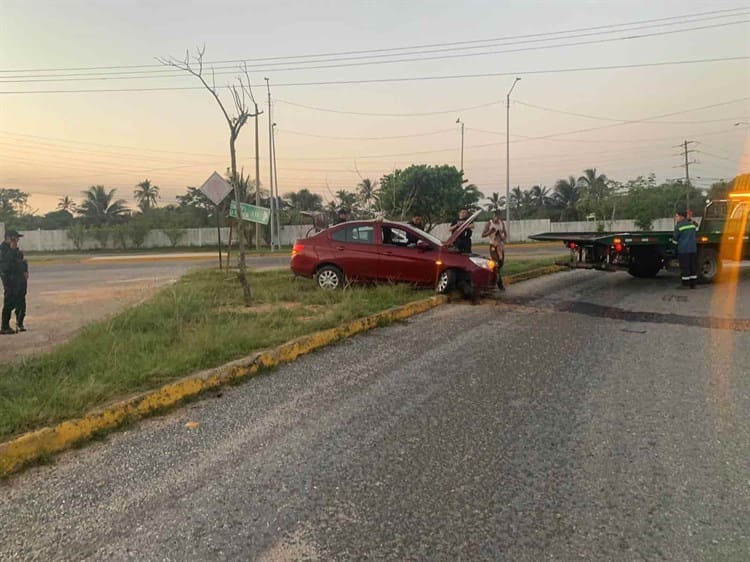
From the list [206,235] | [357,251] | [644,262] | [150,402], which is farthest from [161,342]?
[206,235]

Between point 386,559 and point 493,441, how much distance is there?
1475 mm

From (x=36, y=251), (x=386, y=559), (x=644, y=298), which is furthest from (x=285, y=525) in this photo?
(x=36, y=251)

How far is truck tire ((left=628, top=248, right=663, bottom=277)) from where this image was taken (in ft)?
38.7

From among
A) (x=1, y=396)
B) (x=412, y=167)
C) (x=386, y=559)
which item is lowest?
(x=386, y=559)

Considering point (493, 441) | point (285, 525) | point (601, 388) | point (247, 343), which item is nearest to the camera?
point (285, 525)

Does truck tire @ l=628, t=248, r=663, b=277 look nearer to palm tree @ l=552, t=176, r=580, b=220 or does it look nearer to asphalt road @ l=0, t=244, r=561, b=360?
asphalt road @ l=0, t=244, r=561, b=360

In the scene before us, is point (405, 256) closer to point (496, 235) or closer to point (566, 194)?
point (496, 235)

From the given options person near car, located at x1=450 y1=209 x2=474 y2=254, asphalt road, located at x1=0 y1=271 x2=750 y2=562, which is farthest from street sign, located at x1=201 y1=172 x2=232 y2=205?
asphalt road, located at x1=0 y1=271 x2=750 y2=562

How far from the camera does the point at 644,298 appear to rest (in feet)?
Answer: 33.1

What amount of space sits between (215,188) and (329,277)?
12.9ft

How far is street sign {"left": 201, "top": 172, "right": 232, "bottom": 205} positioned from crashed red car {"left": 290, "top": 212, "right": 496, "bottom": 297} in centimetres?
283

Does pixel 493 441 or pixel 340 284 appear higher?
pixel 340 284

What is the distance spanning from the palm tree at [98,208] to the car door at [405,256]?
5521 cm

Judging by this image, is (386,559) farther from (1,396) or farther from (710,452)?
(1,396)
